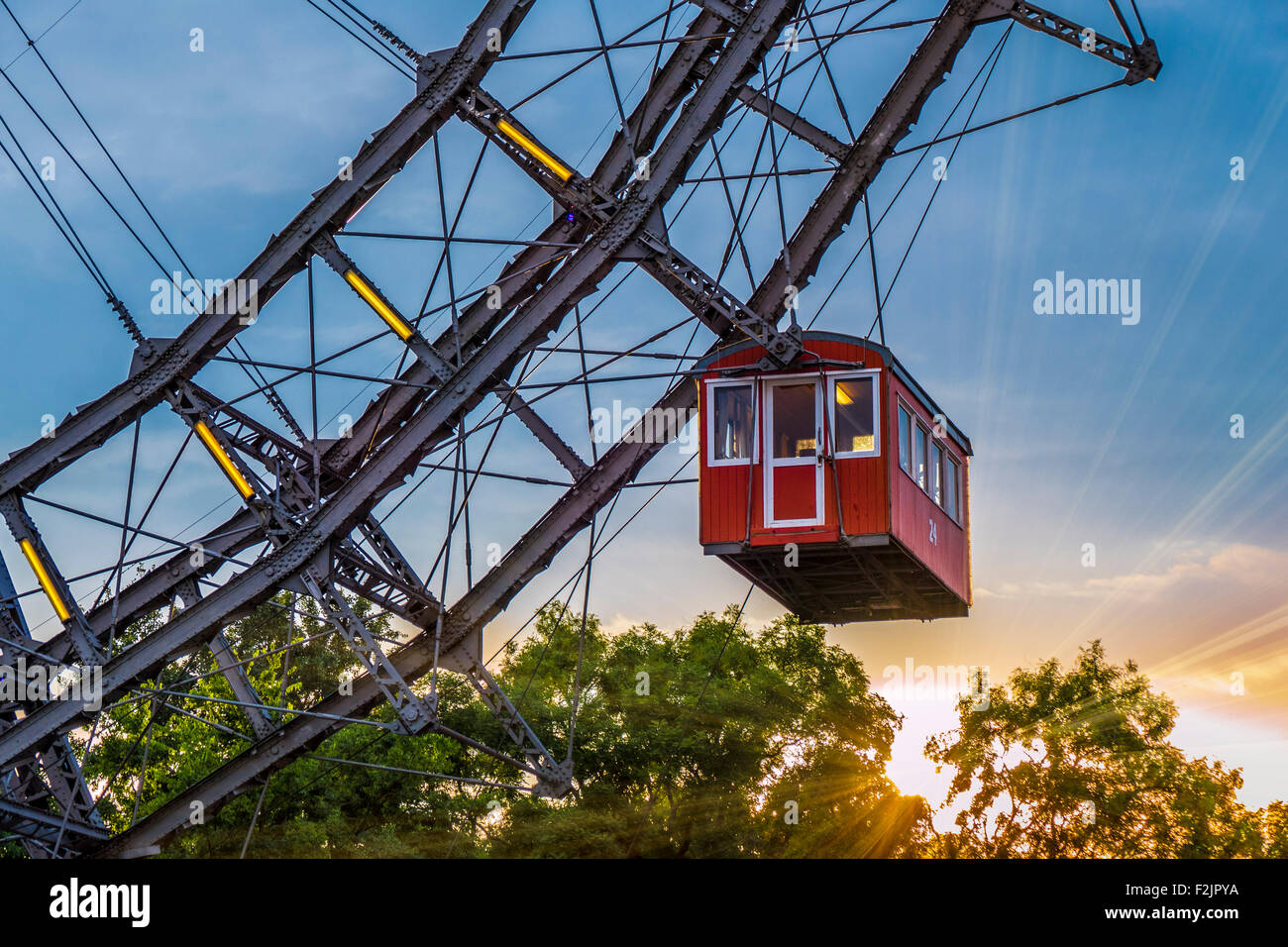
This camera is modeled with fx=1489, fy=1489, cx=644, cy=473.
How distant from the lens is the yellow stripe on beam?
19.9 meters

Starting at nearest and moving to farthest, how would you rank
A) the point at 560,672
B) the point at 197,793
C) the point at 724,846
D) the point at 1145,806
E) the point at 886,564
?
1. the point at 886,564
2. the point at 197,793
3. the point at 724,846
4. the point at 1145,806
5. the point at 560,672

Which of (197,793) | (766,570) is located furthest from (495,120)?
(197,793)

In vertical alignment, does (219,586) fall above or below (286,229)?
below

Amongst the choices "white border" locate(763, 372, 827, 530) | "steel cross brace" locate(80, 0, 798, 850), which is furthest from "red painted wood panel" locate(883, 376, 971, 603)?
"steel cross brace" locate(80, 0, 798, 850)

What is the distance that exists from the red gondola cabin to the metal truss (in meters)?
0.57

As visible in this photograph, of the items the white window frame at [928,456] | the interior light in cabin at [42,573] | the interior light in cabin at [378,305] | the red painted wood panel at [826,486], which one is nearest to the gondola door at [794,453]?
the red painted wood panel at [826,486]

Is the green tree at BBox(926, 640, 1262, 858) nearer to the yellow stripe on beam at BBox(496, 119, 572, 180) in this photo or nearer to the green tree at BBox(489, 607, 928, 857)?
the green tree at BBox(489, 607, 928, 857)

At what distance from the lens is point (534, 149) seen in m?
20.0

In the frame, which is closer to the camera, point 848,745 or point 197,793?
point 197,793

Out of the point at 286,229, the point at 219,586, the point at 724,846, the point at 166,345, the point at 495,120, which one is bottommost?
the point at 724,846

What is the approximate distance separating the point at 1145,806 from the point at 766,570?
37.7 m

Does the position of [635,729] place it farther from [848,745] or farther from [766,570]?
[766,570]

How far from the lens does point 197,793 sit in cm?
2138

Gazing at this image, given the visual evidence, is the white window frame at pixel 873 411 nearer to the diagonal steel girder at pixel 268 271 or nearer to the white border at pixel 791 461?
the white border at pixel 791 461
